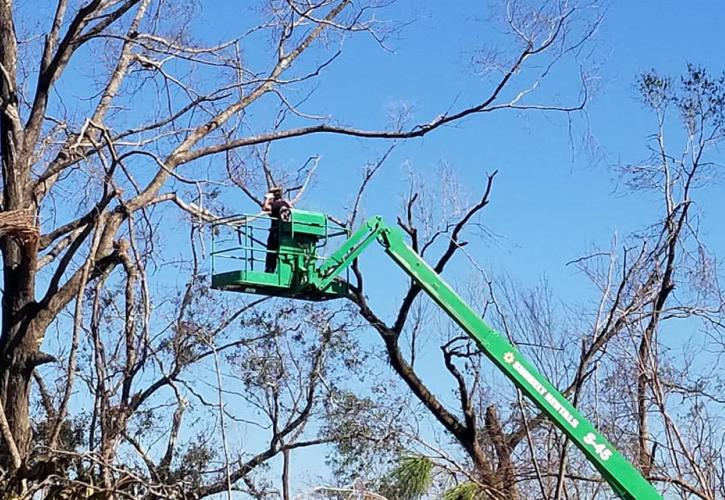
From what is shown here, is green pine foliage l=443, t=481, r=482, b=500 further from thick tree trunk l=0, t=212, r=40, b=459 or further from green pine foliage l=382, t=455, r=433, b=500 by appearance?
thick tree trunk l=0, t=212, r=40, b=459

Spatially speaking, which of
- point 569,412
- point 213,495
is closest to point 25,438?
point 213,495

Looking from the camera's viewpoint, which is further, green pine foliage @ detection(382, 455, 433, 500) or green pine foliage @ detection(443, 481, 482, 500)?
green pine foliage @ detection(382, 455, 433, 500)

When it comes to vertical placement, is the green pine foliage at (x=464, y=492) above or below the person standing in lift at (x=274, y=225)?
below

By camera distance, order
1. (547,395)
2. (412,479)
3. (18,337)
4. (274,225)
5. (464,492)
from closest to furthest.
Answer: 1. (274,225)
2. (547,395)
3. (464,492)
4. (18,337)
5. (412,479)

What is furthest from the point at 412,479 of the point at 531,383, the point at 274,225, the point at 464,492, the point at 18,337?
the point at 274,225

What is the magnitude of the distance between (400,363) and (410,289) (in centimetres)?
153

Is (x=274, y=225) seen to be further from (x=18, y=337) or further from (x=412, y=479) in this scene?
(x=412, y=479)

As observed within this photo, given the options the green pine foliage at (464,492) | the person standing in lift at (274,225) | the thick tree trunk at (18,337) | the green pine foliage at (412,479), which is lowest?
the green pine foliage at (464,492)

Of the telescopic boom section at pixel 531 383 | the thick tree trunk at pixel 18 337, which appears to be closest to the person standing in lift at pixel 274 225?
the telescopic boom section at pixel 531 383

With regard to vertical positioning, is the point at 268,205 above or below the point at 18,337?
below

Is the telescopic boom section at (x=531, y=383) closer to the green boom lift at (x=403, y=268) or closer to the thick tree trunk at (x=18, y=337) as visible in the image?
the green boom lift at (x=403, y=268)

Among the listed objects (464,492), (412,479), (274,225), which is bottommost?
(464,492)

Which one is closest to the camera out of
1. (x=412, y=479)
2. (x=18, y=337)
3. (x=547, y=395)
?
(x=547, y=395)

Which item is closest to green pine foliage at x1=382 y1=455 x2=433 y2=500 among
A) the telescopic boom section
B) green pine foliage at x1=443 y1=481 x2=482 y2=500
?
green pine foliage at x1=443 y1=481 x2=482 y2=500
